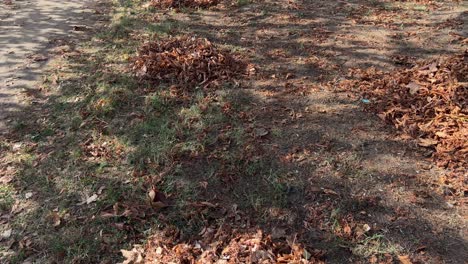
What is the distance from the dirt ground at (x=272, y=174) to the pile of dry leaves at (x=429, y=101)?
0.15 meters

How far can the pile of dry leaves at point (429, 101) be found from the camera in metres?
3.56

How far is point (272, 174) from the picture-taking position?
3.46 metres

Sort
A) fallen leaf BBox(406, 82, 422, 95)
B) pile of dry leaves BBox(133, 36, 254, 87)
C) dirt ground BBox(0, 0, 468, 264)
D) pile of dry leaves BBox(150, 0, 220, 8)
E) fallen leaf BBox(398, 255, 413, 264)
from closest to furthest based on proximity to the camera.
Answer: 1. fallen leaf BBox(398, 255, 413, 264)
2. dirt ground BBox(0, 0, 468, 264)
3. fallen leaf BBox(406, 82, 422, 95)
4. pile of dry leaves BBox(133, 36, 254, 87)
5. pile of dry leaves BBox(150, 0, 220, 8)

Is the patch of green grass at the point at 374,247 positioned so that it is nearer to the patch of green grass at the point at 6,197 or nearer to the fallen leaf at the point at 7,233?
the fallen leaf at the point at 7,233

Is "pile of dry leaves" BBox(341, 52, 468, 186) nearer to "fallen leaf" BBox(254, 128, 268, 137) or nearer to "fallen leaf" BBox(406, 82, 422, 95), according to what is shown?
"fallen leaf" BBox(406, 82, 422, 95)

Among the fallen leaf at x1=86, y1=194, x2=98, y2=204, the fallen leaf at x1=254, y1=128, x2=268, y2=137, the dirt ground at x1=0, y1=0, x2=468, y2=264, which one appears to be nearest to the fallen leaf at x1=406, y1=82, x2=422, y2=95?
the dirt ground at x1=0, y1=0, x2=468, y2=264

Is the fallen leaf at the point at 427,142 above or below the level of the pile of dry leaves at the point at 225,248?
above

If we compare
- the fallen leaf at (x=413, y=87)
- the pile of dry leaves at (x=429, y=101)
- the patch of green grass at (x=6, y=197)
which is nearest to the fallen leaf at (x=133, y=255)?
the patch of green grass at (x=6, y=197)

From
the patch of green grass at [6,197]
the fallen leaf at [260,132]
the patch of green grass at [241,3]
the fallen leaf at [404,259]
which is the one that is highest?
the patch of green grass at [241,3]

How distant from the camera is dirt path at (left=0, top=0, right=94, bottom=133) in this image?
16.8 feet

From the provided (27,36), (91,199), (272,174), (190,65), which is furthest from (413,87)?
(27,36)

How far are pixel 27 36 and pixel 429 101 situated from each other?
6.04m

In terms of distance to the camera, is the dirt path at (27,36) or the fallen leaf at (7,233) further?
the dirt path at (27,36)

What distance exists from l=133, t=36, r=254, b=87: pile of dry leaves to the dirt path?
4.99 ft
